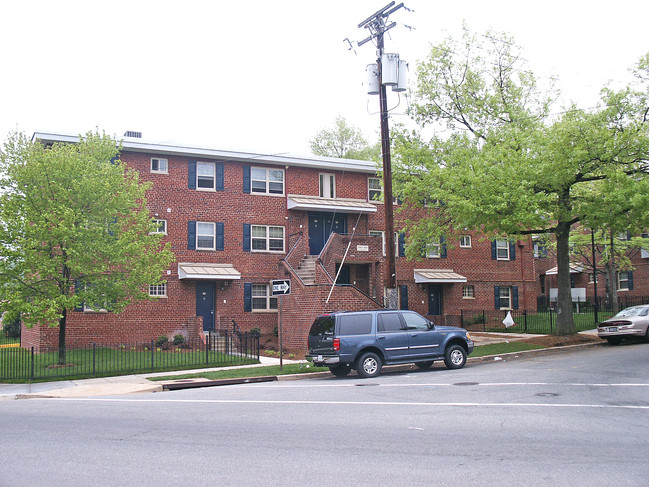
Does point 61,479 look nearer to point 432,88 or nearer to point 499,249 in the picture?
point 432,88

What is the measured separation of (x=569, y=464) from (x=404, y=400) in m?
5.52

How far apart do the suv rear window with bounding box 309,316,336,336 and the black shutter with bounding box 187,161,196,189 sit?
13.2 meters

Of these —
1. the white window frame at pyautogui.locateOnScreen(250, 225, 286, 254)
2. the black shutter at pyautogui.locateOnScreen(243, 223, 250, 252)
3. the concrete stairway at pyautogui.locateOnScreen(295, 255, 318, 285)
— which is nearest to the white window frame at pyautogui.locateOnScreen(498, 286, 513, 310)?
the concrete stairway at pyautogui.locateOnScreen(295, 255, 318, 285)

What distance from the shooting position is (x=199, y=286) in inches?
1115

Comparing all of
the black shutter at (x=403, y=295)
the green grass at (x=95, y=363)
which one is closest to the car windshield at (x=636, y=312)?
the black shutter at (x=403, y=295)

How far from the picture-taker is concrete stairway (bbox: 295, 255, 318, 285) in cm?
2711

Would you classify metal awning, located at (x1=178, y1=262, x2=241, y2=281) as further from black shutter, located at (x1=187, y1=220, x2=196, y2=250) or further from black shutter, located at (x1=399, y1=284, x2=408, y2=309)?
black shutter, located at (x1=399, y1=284, x2=408, y2=309)

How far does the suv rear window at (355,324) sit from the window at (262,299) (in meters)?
13.0

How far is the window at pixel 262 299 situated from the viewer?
29661 mm

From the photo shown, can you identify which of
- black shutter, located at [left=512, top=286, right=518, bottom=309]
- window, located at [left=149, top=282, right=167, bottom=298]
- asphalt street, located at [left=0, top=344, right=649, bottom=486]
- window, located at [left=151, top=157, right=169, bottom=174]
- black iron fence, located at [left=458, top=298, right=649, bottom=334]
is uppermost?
window, located at [left=151, top=157, right=169, bottom=174]

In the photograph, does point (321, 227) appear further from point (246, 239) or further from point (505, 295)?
point (505, 295)

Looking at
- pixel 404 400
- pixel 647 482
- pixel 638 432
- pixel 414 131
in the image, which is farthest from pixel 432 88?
pixel 647 482

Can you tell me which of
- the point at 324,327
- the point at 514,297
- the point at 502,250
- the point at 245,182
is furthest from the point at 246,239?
the point at 514,297

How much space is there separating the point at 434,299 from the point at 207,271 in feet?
44.2
